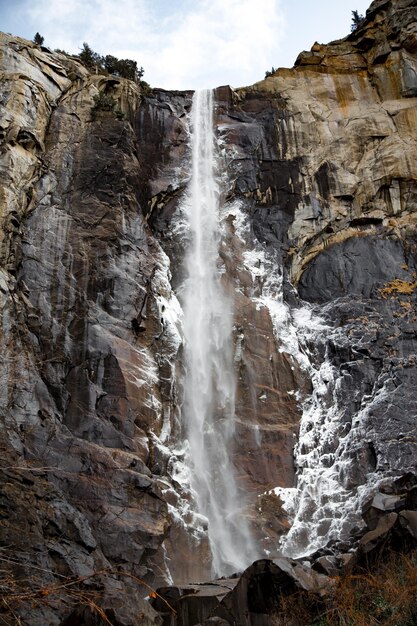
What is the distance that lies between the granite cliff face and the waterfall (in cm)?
53

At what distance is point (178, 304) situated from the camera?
27000mm

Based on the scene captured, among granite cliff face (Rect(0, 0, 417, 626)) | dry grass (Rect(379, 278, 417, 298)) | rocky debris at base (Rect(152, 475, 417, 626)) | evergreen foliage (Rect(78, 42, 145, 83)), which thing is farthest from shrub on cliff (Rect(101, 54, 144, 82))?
rocky debris at base (Rect(152, 475, 417, 626))

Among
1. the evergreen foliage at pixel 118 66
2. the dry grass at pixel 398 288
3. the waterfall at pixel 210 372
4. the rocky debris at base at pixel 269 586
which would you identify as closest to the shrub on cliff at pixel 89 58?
the evergreen foliage at pixel 118 66

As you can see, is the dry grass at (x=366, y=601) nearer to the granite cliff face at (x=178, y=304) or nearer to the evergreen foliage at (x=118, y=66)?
the granite cliff face at (x=178, y=304)

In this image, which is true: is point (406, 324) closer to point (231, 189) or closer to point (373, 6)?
point (231, 189)

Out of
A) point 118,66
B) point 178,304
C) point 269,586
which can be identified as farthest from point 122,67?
point 269,586

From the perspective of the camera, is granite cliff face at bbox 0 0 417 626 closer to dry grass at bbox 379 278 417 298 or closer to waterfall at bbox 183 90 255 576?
dry grass at bbox 379 278 417 298

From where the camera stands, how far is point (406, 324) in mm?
26906

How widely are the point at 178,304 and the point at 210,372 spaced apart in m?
3.27

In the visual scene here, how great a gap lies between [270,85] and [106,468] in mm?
24348

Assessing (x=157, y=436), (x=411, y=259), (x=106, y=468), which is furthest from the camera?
(x=411, y=259)

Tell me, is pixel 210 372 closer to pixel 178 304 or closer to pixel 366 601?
pixel 178 304

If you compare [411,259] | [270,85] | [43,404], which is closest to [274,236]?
[411,259]

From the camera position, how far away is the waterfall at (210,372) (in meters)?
21.9
